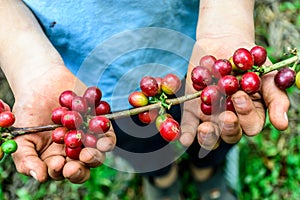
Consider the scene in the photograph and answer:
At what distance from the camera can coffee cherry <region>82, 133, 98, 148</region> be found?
1.62 meters

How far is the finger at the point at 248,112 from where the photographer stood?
1546mm

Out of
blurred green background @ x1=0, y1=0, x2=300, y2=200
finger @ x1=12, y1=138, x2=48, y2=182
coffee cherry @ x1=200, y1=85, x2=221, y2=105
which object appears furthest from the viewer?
blurred green background @ x1=0, y1=0, x2=300, y2=200

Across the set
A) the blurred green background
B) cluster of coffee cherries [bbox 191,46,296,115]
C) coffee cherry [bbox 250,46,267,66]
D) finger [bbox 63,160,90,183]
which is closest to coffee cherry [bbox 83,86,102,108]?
finger [bbox 63,160,90,183]

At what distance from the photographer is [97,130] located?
159 cm

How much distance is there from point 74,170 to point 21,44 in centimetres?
81

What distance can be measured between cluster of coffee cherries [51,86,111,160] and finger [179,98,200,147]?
0.32 meters

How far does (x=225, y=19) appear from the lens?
2.03m

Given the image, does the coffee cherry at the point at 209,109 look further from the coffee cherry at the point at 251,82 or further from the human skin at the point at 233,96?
the coffee cherry at the point at 251,82

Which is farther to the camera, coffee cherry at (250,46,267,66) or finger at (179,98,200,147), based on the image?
finger at (179,98,200,147)

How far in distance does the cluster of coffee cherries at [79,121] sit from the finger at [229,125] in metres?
0.43

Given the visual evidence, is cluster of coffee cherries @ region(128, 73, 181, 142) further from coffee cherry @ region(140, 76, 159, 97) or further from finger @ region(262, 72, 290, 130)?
finger @ region(262, 72, 290, 130)

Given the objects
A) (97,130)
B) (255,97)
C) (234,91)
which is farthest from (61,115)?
(255,97)

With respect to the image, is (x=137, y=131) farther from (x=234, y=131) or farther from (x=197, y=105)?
(x=234, y=131)

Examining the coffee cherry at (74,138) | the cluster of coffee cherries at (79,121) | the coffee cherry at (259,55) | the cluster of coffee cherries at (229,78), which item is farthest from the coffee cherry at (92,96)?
the coffee cherry at (259,55)
